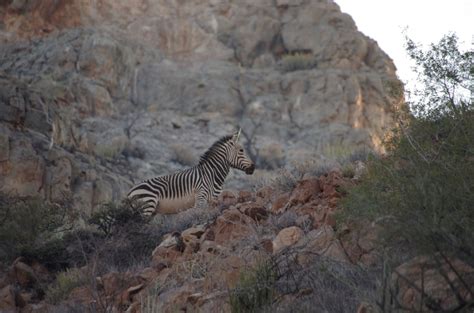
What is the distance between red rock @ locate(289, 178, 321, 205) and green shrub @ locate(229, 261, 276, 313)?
301 centimetres

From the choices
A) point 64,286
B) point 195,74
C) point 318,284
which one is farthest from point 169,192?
point 195,74

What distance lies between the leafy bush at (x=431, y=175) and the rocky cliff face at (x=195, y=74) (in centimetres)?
1768

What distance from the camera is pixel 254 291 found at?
7699mm

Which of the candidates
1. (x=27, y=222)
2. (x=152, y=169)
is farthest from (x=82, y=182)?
(x=27, y=222)

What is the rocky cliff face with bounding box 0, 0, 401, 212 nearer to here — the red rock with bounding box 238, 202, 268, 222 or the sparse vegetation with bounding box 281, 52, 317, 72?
the sparse vegetation with bounding box 281, 52, 317, 72

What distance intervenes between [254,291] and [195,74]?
3001 cm

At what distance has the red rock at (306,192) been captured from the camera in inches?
433

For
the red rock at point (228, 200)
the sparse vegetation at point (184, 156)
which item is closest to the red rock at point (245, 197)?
the red rock at point (228, 200)

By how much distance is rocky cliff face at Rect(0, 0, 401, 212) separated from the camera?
31641 mm

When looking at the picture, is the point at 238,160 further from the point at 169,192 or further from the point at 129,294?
the point at 129,294

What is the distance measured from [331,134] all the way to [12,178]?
16.3 meters

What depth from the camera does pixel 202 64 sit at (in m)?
38.4

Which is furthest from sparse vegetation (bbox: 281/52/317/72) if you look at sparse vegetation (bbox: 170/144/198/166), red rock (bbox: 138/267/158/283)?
red rock (bbox: 138/267/158/283)

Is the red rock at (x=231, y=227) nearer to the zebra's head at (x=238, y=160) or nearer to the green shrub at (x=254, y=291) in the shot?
the green shrub at (x=254, y=291)
